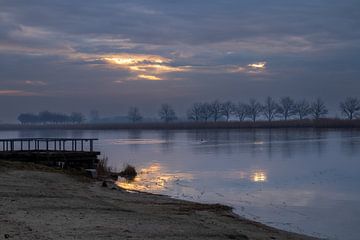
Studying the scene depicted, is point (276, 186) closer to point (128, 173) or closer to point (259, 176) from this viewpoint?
point (259, 176)

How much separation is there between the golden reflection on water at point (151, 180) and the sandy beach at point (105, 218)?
5.18m

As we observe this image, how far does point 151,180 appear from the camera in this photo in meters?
29.2

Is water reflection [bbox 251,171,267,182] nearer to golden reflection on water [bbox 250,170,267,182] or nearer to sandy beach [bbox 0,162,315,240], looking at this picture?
golden reflection on water [bbox 250,170,267,182]

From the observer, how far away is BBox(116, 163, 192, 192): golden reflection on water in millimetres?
25770

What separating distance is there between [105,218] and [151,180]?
1651 cm

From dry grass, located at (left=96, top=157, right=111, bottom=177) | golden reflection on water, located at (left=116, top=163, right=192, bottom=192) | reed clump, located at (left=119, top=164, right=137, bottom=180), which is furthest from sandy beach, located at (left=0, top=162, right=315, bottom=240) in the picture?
dry grass, located at (left=96, top=157, right=111, bottom=177)

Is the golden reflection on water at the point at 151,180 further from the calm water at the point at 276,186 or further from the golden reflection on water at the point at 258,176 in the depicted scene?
the golden reflection on water at the point at 258,176

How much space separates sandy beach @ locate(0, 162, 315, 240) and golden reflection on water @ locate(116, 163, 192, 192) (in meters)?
5.18

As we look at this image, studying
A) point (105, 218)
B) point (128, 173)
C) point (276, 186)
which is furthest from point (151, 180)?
point (105, 218)

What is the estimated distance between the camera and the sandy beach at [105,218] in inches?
419

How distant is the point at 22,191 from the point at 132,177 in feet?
46.4

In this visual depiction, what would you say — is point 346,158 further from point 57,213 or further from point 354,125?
point 354,125

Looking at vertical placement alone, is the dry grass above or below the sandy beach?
below

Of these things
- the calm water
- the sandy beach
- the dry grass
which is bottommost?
the calm water
